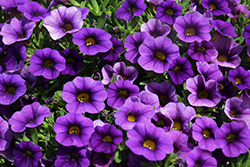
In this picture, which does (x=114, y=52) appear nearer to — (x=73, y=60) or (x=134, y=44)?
(x=134, y=44)

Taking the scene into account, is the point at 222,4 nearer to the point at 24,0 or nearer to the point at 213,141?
the point at 213,141

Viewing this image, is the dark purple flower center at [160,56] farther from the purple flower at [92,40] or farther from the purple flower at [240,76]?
the purple flower at [240,76]

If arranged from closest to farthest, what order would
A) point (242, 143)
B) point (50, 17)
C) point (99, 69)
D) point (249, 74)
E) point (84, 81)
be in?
1. point (242, 143)
2. point (84, 81)
3. point (249, 74)
4. point (50, 17)
5. point (99, 69)

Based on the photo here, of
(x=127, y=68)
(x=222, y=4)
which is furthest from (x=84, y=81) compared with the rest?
(x=222, y=4)

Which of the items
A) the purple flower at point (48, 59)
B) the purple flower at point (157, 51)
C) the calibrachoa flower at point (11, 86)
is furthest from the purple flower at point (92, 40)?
the calibrachoa flower at point (11, 86)

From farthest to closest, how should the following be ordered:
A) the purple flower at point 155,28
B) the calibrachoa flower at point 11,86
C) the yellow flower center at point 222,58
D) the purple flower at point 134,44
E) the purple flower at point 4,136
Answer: the yellow flower center at point 222,58, the purple flower at point 155,28, the purple flower at point 134,44, the calibrachoa flower at point 11,86, the purple flower at point 4,136

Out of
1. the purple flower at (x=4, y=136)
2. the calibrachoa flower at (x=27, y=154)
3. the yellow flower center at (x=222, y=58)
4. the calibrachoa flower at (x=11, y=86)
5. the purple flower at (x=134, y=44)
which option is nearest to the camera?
the calibrachoa flower at (x=27, y=154)

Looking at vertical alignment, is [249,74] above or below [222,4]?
below
